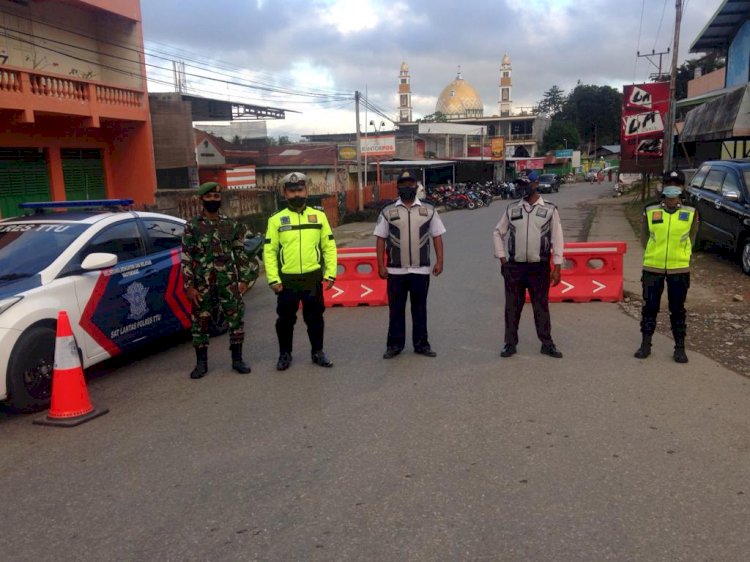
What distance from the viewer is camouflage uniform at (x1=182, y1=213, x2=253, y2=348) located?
5.89 metres

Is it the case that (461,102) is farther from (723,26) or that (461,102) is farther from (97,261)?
(97,261)

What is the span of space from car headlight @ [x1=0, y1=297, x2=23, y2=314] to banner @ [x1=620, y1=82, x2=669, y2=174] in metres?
23.4

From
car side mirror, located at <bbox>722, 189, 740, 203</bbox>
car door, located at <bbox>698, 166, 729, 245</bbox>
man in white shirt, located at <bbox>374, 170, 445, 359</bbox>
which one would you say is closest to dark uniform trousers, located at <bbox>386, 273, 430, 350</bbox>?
man in white shirt, located at <bbox>374, 170, 445, 359</bbox>

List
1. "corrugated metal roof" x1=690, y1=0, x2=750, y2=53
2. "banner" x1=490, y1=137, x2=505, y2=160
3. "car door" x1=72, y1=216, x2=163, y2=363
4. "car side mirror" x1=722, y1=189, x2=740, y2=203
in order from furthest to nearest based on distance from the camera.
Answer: "banner" x1=490, y1=137, x2=505, y2=160
"corrugated metal roof" x1=690, y1=0, x2=750, y2=53
"car side mirror" x1=722, y1=189, x2=740, y2=203
"car door" x1=72, y1=216, x2=163, y2=363

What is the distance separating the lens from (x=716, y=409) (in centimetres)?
484

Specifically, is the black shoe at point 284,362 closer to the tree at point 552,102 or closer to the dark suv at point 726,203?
the dark suv at point 726,203

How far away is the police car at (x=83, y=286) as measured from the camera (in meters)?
4.94

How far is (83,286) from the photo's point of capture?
18.2ft

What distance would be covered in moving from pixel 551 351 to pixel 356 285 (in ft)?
11.6

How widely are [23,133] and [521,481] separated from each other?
14914 mm

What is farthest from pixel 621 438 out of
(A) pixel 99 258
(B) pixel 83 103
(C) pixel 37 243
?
(B) pixel 83 103

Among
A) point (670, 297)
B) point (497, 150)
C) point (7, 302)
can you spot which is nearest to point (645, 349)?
point (670, 297)

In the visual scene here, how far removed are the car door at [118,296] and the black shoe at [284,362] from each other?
132 centimetres

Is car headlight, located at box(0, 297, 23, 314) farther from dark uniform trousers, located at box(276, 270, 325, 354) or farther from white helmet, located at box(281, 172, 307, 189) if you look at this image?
white helmet, located at box(281, 172, 307, 189)
